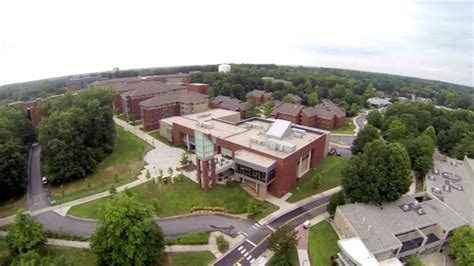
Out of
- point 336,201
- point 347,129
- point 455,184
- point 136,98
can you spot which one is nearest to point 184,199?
point 336,201

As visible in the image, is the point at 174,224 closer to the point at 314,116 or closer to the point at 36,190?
the point at 36,190

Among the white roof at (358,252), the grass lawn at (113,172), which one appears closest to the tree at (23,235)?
the grass lawn at (113,172)

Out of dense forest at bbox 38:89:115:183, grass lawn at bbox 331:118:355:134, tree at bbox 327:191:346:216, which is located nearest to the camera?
tree at bbox 327:191:346:216

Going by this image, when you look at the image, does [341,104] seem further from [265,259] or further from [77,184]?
[77,184]

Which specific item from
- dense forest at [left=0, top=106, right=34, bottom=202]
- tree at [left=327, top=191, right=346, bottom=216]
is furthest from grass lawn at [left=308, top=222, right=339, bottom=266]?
dense forest at [left=0, top=106, right=34, bottom=202]

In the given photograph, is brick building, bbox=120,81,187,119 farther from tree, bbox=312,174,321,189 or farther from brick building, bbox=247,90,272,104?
tree, bbox=312,174,321,189

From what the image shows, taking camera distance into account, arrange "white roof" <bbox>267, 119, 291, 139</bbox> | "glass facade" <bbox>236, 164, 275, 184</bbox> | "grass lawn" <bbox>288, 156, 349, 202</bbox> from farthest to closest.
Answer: "white roof" <bbox>267, 119, 291, 139</bbox>, "grass lawn" <bbox>288, 156, 349, 202</bbox>, "glass facade" <bbox>236, 164, 275, 184</bbox>

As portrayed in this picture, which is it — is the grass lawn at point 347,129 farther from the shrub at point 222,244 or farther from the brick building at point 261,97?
the shrub at point 222,244

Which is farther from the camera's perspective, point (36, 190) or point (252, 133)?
point (252, 133)
